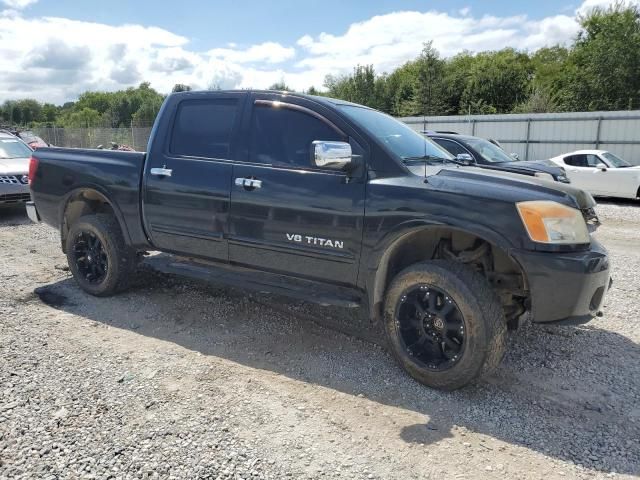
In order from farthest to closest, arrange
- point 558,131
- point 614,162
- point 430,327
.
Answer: point 558,131, point 614,162, point 430,327

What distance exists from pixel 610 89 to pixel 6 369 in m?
39.1

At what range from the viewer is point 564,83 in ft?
133

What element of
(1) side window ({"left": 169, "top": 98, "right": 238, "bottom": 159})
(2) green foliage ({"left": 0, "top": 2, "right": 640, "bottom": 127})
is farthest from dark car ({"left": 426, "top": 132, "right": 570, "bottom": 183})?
(2) green foliage ({"left": 0, "top": 2, "right": 640, "bottom": 127})

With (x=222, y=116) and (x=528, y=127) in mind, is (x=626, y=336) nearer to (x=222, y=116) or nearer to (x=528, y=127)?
(x=222, y=116)

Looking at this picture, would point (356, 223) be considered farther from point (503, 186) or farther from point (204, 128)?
point (204, 128)

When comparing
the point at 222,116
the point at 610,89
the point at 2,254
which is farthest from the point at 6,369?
the point at 610,89

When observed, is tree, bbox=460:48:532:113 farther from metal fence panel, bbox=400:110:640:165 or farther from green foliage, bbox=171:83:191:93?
green foliage, bbox=171:83:191:93

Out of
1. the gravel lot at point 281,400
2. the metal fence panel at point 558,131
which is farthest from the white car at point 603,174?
the gravel lot at point 281,400

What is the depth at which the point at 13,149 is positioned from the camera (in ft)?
35.2

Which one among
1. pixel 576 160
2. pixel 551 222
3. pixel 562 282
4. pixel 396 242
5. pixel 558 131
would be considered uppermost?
pixel 558 131

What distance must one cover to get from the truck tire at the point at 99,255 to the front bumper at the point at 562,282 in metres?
3.59

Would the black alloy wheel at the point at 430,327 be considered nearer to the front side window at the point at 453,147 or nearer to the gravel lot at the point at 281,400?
the gravel lot at the point at 281,400

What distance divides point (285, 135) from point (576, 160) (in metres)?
12.5

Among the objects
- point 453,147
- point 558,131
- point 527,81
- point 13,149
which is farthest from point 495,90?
point 13,149
